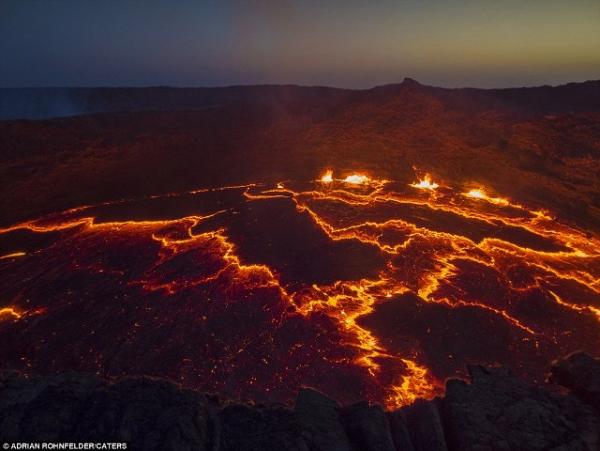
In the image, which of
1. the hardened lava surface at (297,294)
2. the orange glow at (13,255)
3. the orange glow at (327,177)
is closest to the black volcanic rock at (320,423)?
the hardened lava surface at (297,294)

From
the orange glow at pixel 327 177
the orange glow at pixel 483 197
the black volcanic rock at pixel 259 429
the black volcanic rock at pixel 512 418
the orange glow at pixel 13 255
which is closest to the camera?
the black volcanic rock at pixel 259 429

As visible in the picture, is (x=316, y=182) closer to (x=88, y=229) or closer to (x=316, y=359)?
(x=88, y=229)

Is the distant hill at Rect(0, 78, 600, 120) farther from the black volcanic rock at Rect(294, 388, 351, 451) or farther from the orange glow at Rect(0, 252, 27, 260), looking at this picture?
the black volcanic rock at Rect(294, 388, 351, 451)

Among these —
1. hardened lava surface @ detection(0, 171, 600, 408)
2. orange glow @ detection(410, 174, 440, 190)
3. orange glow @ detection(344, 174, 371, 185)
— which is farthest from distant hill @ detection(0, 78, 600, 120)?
hardened lava surface @ detection(0, 171, 600, 408)

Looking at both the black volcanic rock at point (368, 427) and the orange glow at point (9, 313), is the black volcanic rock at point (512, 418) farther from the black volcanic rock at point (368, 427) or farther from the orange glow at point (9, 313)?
the orange glow at point (9, 313)

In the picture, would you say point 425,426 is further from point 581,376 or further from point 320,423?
point 581,376

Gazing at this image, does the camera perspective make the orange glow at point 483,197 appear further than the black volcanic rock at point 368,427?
Yes

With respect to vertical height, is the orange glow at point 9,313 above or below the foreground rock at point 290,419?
below
